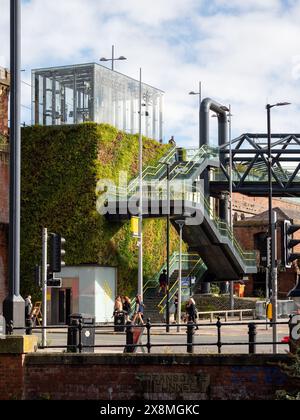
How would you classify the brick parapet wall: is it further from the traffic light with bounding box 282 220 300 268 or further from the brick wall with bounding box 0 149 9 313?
the traffic light with bounding box 282 220 300 268

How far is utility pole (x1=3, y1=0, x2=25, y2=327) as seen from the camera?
20.2 metres

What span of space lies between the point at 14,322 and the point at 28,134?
3444cm

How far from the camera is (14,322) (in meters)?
20.7

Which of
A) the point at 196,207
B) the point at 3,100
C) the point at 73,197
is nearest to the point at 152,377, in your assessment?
the point at 196,207

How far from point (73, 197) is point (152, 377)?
32755 mm

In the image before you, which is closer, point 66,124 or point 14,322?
point 14,322

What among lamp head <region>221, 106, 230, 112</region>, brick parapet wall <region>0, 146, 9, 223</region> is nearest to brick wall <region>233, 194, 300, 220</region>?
lamp head <region>221, 106, 230, 112</region>

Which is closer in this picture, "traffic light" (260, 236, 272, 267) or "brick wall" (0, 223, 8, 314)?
"traffic light" (260, 236, 272, 267)

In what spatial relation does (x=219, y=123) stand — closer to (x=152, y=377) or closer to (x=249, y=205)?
(x=249, y=205)

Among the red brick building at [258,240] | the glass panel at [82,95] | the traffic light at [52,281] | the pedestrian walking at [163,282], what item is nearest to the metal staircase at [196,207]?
the pedestrian walking at [163,282]

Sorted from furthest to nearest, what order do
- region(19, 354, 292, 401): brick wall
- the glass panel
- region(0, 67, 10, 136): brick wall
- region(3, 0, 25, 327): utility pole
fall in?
region(0, 67, 10, 136): brick wall
the glass panel
region(3, 0, 25, 327): utility pole
region(19, 354, 292, 401): brick wall

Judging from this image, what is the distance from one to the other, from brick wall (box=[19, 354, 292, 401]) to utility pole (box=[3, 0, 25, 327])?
1.65 metres
